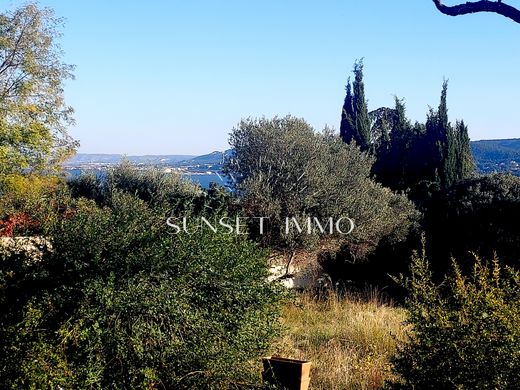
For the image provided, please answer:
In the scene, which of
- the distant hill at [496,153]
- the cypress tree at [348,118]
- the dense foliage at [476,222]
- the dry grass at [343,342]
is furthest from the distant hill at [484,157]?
the dry grass at [343,342]

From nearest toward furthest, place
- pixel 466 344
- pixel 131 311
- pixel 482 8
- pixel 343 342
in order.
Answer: pixel 466 344, pixel 131 311, pixel 482 8, pixel 343 342

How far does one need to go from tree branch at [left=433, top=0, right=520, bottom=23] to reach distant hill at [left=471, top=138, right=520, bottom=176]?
2432 cm

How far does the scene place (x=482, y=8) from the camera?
5.16 metres

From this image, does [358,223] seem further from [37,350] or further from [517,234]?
[37,350]

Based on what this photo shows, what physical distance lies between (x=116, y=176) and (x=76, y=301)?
1449 cm

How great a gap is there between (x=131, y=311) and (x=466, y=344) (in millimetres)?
2359

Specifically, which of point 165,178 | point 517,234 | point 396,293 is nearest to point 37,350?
point 396,293

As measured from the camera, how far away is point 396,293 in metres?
13.2

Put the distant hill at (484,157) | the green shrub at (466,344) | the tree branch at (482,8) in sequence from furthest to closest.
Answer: the distant hill at (484,157) → the tree branch at (482,8) → the green shrub at (466,344)

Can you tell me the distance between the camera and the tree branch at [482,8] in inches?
194

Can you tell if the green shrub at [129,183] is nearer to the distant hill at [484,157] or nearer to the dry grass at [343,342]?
the distant hill at [484,157]

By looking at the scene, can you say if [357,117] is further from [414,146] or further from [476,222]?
[476,222]

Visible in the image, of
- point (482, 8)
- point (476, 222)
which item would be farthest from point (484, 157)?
point (482, 8)

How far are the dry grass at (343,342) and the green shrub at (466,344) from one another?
12.6 inches
